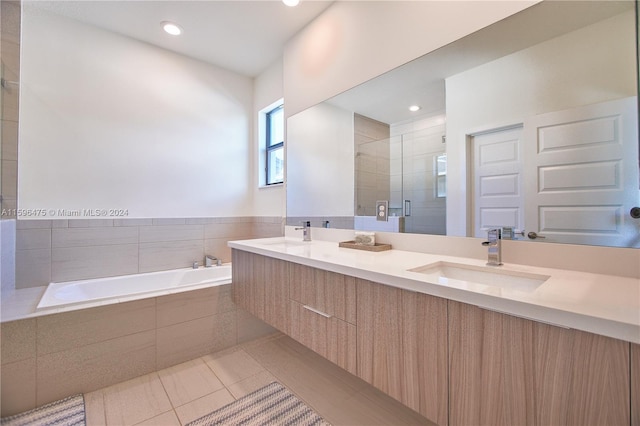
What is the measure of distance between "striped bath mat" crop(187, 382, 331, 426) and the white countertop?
0.87 m

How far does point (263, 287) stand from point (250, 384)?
24.9 inches

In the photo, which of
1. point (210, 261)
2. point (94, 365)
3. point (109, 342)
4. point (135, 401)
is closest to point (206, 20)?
point (210, 261)

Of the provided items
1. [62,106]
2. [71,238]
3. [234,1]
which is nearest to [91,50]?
[62,106]

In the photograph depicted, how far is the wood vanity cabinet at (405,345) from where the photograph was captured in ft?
2.80

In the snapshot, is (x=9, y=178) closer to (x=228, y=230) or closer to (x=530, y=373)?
(x=228, y=230)

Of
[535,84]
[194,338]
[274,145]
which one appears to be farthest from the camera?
[274,145]

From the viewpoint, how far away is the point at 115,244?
242cm

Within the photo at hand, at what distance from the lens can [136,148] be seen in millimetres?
2533

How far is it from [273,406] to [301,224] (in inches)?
51.5

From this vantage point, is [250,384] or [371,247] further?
[250,384]

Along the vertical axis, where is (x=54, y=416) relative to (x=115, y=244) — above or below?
below

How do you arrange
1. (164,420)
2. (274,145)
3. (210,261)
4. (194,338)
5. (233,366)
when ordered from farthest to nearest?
(274,145)
(210,261)
(194,338)
(233,366)
(164,420)

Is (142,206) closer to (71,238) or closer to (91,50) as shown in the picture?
(71,238)

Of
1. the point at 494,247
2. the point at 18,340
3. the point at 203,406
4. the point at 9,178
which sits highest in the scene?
the point at 9,178
